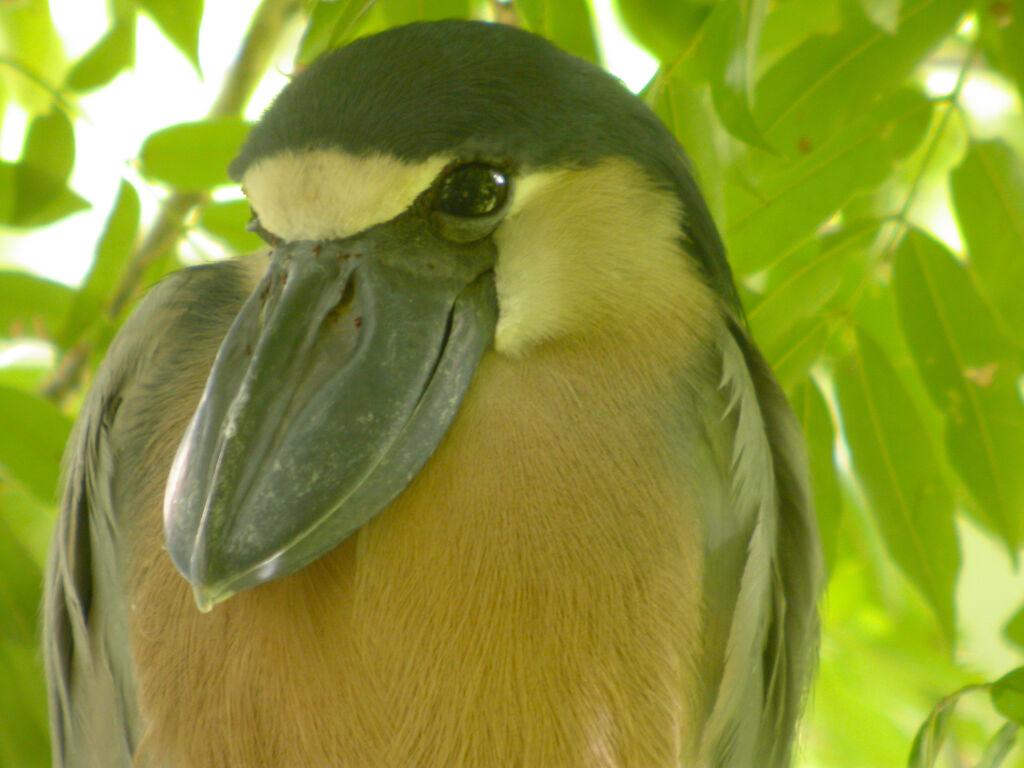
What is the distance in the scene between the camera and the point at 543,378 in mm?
1448

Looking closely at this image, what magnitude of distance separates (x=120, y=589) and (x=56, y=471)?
0.86ft

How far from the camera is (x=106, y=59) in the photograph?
1726 millimetres

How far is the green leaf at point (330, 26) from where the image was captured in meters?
1.42

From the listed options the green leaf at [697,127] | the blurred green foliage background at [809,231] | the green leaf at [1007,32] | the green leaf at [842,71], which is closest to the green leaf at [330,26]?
the blurred green foliage background at [809,231]

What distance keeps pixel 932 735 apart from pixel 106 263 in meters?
1.33

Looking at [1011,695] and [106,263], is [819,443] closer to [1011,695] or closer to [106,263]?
[1011,695]

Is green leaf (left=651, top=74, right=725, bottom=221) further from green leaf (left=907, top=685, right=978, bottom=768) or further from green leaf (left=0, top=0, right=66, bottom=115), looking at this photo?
green leaf (left=0, top=0, right=66, bottom=115)

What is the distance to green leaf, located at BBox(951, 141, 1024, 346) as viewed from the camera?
61.1 inches

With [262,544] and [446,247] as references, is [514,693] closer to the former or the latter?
[262,544]

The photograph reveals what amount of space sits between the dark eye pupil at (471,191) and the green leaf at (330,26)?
259 millimetres

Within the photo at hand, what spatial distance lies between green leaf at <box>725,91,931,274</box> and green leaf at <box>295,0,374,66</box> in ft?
1.93

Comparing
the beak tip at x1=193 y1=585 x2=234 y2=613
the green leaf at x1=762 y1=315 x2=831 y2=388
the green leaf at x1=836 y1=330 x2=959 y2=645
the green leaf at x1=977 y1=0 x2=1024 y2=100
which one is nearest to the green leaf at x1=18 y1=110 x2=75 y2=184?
the beak tip at x1=193 y1=585 x2=234 y2=613

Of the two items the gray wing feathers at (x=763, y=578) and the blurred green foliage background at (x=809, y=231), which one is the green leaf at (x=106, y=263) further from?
the gray wing feathers at (x=763, y=578)

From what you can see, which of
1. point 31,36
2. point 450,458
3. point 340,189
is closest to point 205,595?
point 450,458
